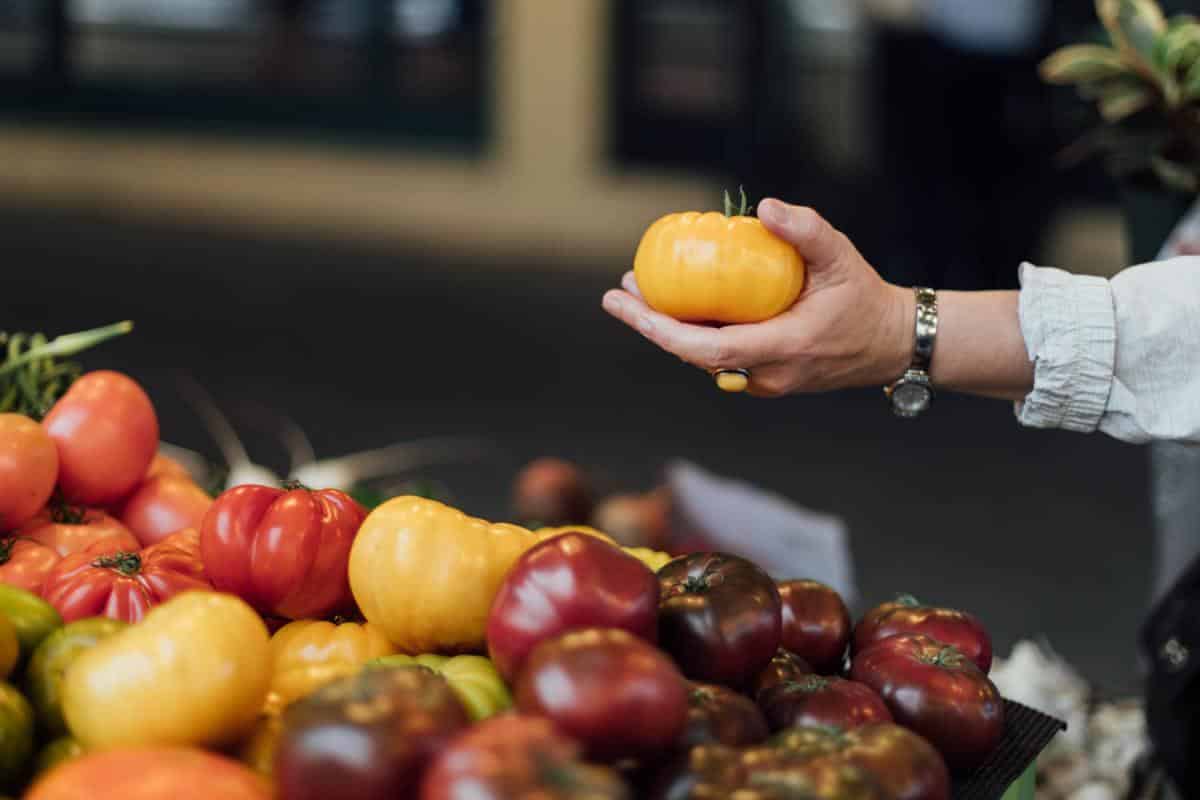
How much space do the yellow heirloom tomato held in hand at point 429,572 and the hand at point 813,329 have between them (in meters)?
0.38

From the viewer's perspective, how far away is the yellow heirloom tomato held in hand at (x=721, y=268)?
4.95 ft

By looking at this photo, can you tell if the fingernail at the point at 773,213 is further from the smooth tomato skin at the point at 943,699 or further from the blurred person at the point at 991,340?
the smooth tomato skin at the point at 943,699

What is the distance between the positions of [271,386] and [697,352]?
163 inches

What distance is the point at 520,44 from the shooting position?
8430 mm

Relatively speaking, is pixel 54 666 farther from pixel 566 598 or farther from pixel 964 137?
pixel 964 137

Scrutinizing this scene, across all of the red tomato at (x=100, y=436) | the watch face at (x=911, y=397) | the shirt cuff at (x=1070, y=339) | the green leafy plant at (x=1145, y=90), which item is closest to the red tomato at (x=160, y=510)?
the red tomato at (x=100, y=436)

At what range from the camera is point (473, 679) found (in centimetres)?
115

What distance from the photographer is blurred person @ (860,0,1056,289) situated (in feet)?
21.0

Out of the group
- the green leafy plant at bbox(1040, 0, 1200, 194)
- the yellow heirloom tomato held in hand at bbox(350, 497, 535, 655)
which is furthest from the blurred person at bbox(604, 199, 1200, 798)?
the green leafy plant at bbox(1040, 0, 1200, 194)

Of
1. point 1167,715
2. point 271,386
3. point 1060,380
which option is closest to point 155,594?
point 1060,380

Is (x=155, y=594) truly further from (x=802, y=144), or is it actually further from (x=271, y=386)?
(x=802, y=144)

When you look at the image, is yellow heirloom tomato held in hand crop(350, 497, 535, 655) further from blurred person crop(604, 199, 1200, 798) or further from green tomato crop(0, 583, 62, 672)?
blurred person crop(604, 199, 1200, 798)

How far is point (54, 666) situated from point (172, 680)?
190mm

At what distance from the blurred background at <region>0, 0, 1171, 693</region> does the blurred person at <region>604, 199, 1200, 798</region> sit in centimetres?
111
